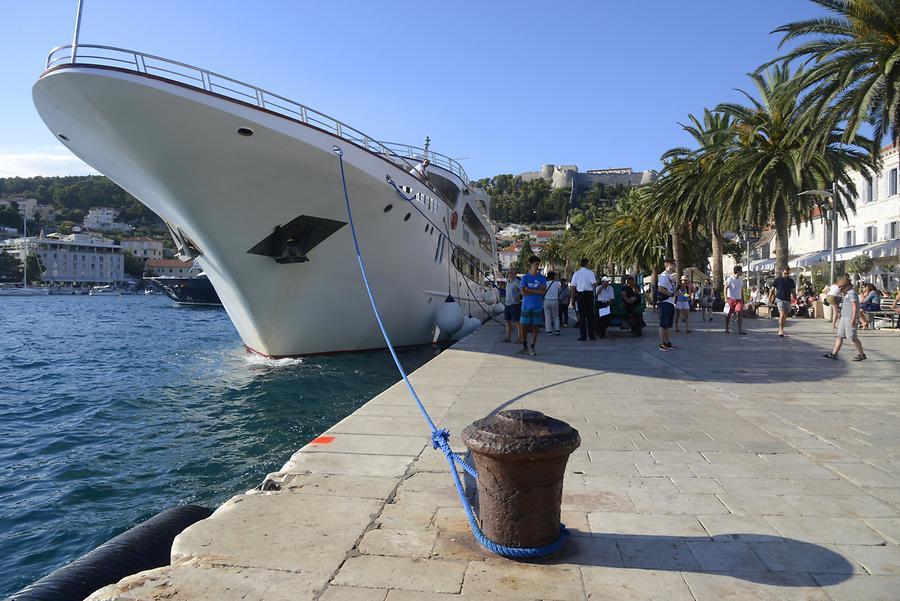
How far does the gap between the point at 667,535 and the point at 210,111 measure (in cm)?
933

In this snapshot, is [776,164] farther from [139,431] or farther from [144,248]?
[144,248]

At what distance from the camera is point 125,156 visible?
1054 centimetres

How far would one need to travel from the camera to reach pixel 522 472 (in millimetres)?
2668

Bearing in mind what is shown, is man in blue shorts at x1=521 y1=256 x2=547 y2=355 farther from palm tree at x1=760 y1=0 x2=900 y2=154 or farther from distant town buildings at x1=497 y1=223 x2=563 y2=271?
distant town buildings at x1=497 y1=223 x2=563 y2=271

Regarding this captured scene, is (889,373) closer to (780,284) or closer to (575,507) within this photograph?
(780,284)

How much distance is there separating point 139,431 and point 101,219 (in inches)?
6782

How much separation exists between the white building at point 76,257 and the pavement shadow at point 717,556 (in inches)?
5304

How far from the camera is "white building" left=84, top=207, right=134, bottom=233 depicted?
153575 millimetres

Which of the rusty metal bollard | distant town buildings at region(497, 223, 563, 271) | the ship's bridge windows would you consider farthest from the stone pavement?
distant town buildings at region(497, 223, 563, 271)

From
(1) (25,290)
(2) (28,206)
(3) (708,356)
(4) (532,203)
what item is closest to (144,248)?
(2) (28,206)

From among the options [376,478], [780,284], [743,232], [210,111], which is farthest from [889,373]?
[743,232]

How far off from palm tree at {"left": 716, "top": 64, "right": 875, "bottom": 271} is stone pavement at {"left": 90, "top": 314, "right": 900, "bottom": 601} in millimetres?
15532

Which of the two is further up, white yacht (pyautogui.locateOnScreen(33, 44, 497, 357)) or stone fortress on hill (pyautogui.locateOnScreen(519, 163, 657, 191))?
stone fortress on hill (pyautogui.locateOnScreen(519, 163, 657, 191))

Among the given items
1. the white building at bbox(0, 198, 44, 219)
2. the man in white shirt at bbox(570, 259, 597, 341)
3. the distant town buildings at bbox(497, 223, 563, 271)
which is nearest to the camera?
the man in white shirt at bbox(570, 259, 597, 341)
